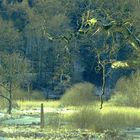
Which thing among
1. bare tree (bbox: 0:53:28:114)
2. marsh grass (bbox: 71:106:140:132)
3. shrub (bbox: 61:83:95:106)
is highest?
bare tree (bbox: 0:53:28:114)

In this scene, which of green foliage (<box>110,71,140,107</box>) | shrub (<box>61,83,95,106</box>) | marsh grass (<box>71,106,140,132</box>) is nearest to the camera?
marsh grass (<box>71,106,140,132</box>)

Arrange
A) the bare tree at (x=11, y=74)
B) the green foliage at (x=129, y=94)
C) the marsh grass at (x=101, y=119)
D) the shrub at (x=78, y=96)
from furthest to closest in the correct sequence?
the shrub at (x=78, y=96) < the green foliage at (x=129, y=94) < the bare tree at (x=11, y=74) < the marsh grass at (x=101, y=119)

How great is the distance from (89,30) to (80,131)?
10371 millimetres

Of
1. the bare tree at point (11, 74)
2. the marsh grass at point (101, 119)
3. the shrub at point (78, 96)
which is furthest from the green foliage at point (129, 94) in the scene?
the marsh grass at point (101, 119)

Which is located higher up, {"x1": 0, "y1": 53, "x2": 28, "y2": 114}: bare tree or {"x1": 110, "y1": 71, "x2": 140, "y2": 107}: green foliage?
{"x1": 0, "y1": 53, "x2": 28, "y2": 114}: bare tree

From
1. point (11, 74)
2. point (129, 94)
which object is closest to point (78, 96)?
point (129, 94)

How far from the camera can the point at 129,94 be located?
151 feet

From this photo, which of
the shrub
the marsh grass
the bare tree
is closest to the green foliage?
the shrub

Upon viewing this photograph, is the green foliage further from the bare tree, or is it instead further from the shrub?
the bare tree

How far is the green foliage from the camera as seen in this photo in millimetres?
44013

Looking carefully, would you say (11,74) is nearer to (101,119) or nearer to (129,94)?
(129,94)

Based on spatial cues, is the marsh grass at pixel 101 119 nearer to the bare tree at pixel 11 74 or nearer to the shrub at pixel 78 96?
the bare tree at pixel 11 74

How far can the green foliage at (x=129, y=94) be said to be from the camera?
144 ft

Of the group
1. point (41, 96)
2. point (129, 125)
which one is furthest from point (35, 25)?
point (129, 125)
